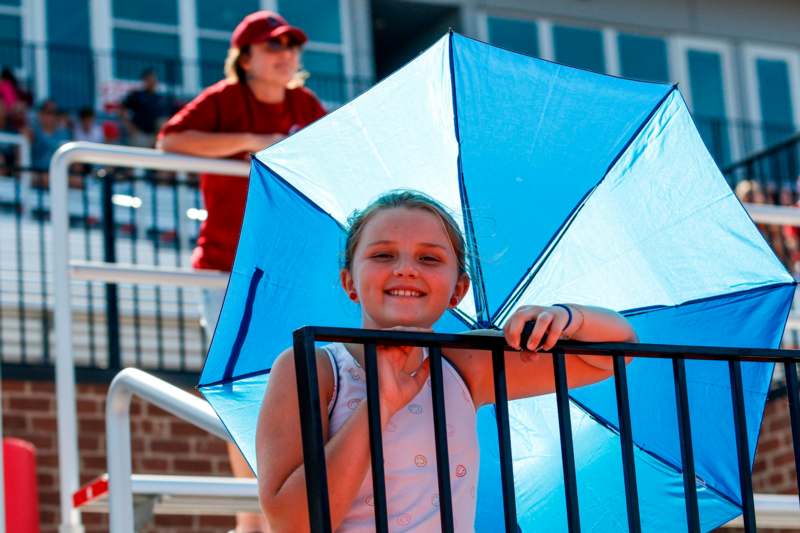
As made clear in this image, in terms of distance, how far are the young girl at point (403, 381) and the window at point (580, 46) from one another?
16.9 m

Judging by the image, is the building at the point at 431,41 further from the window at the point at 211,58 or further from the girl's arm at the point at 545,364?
the girl's arm at the point at 545,364

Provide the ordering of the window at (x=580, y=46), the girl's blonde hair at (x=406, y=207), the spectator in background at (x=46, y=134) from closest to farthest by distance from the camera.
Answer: the girl's blonde hair at (x=406, y=207), the spectator in background at (x=46, y=134), the window at (x=580, y=46)

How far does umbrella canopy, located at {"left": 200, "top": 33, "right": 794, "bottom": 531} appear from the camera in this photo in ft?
10.9

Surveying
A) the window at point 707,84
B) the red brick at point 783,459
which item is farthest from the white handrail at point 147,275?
the window at point 707,84

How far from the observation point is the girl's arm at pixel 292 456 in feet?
8.63

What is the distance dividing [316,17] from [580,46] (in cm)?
345

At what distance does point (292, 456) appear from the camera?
9.03 ft

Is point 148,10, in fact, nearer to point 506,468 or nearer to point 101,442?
point 101,442

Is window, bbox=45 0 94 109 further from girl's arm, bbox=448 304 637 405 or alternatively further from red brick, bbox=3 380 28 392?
girl's arm, bbox=448 304 637 405

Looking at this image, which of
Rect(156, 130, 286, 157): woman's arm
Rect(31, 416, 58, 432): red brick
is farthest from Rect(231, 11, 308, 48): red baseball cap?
Rect(31, 416, 58, 432): red brick

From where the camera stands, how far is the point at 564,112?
347cm

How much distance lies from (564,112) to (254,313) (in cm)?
79

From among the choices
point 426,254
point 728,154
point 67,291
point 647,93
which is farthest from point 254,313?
point 728,154

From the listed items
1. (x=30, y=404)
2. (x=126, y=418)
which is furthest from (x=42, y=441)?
(x=126, y=418)
